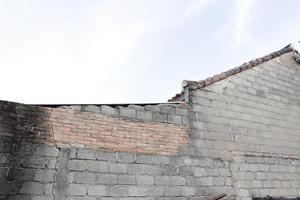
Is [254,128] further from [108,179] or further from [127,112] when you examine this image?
[108,179]

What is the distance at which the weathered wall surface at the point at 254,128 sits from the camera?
6.92 m

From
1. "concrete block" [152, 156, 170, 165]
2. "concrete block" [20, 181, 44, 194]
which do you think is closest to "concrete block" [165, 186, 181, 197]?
"concrete block" [152, 156, 170, 165]

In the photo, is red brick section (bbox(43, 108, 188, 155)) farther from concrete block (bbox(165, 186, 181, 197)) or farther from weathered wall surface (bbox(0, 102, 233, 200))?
concrete block (bbox(165, 186, 181, 197))

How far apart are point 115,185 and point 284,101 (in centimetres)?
526

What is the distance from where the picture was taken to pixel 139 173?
575 cm

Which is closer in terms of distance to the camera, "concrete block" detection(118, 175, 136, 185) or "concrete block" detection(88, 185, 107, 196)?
"concrete block" detection(88, 185, 107, 196)

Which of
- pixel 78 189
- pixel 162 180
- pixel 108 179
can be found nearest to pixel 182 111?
pixel 162 180

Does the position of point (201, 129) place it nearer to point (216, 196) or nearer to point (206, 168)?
point (206, 168)

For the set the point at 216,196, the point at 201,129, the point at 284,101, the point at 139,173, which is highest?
the point at 284,101

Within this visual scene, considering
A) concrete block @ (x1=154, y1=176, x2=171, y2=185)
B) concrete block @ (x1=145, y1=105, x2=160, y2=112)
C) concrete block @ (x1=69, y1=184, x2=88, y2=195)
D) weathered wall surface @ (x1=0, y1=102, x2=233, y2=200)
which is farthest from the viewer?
concrete block @ (x1=145, y1=105, x2=160, y2=112)

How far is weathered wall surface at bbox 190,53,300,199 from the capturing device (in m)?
6.92

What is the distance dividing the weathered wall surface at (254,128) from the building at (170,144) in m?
0.02

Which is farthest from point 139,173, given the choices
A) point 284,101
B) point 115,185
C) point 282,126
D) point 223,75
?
point 284,101

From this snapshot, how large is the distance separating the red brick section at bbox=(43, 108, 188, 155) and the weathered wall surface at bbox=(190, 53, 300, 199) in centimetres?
60
